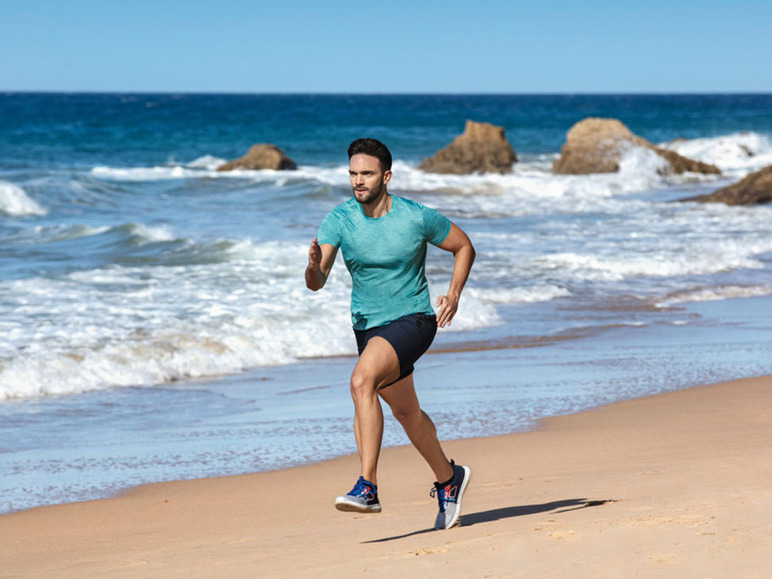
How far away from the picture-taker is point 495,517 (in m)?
4.92

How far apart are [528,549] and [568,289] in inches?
389

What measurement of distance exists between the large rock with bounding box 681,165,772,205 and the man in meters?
21.0

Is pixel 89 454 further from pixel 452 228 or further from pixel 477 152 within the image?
pixel 477 152

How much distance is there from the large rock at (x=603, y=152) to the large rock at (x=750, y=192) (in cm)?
879

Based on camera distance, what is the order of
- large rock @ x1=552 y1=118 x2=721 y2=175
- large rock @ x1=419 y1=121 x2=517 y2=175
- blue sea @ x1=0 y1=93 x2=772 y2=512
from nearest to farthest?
blue sea @ x1=0 y1=93 x2=772 y2=512, large rock @ x1=552 y1=118 x2=721 y2=175, large rock @ x1=419 y1=121 x2=517 y2=175

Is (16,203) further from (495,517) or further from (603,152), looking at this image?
(603,152)

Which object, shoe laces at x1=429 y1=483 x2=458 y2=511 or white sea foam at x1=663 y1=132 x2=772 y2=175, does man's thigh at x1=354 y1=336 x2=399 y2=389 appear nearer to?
shoe laces at x1=429 y1=483 x2=458 y2=511

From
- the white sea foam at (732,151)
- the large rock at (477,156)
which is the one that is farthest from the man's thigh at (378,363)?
the white sea foam at (732,151)

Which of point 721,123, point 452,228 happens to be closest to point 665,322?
point 452,228

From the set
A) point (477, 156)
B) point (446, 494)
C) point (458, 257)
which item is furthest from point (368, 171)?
point (477, 156)

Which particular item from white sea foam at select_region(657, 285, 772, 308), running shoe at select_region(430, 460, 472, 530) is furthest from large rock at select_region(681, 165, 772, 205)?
running shoe at select_region(430, 460, 472, 530)

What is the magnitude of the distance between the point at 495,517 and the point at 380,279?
4.17ft

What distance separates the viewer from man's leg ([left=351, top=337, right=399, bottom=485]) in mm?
4363

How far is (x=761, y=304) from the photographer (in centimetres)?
1251
